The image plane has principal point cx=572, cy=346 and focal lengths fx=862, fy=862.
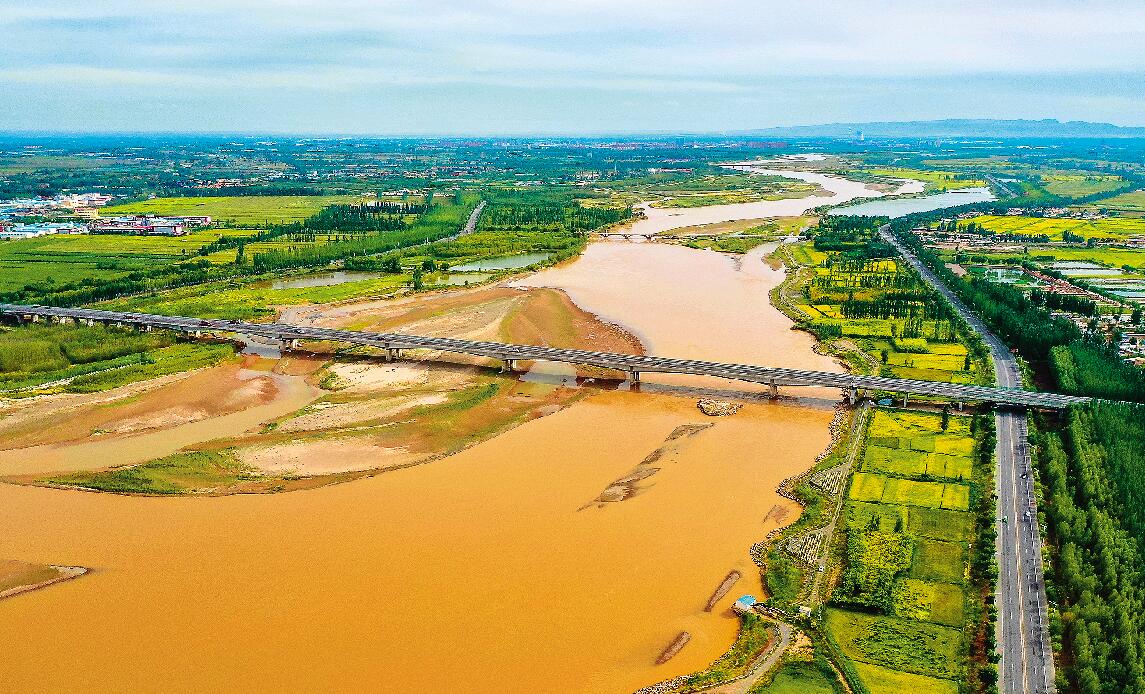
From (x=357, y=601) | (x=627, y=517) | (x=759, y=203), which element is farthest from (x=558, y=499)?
(x=759, y=203)

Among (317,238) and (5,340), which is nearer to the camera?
(5,340)

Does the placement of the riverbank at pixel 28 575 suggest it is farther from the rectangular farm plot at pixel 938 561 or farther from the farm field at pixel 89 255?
the farm field at pixel 89 255

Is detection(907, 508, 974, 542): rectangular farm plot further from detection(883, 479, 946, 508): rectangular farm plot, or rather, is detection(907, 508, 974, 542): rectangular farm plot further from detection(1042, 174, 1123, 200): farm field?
detection(1042, 174, 1123, 200): farm field

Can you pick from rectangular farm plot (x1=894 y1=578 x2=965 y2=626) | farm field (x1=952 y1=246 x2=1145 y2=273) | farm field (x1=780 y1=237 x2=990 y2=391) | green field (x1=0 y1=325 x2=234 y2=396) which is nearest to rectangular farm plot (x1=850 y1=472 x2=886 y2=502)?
rectangular farm plot (x1=894 y1=578 x2=965 y2=626)

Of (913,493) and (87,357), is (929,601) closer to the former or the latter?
(913,493)

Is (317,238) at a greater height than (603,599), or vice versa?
(317,238)

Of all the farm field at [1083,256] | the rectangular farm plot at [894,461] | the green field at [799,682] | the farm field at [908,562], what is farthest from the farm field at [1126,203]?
the green field at [799,682]

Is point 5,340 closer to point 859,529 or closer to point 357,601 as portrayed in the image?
point 357,601
